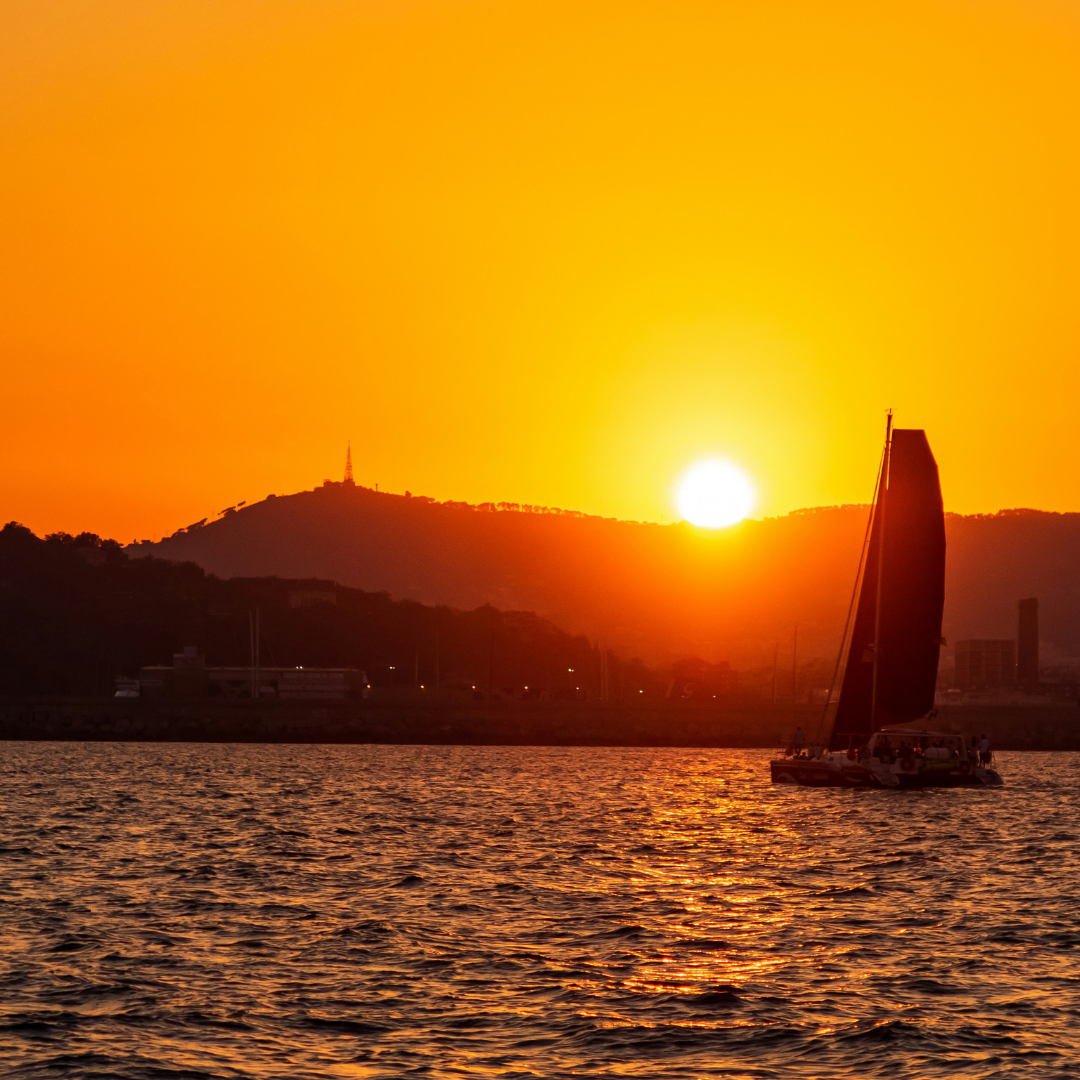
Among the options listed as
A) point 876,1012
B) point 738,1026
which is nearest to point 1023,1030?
point 876,1012

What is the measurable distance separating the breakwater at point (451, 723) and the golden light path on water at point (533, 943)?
8967 cm

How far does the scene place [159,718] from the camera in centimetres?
15088

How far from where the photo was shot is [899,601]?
75.6 m

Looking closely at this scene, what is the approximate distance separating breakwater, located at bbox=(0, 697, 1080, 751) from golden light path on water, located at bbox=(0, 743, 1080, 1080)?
8967 cm

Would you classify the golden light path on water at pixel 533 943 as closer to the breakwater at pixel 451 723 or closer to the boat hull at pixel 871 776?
the boat hull at pixel 871 776

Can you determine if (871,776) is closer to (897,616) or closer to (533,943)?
(897,616)

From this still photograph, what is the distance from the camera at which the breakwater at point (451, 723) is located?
487 feet

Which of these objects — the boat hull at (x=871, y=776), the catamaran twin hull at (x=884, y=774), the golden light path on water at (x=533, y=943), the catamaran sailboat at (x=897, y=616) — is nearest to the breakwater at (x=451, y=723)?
the catamaran sailboat at (x=897, y=616)

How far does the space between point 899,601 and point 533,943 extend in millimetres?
50143

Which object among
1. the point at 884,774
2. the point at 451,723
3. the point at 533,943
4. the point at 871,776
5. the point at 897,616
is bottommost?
the point at 451,723

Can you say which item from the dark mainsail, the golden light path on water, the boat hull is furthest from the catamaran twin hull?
the golden light path on water

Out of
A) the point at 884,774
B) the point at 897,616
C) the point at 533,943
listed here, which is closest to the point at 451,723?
the point at 897,616

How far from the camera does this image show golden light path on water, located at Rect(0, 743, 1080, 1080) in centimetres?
2064

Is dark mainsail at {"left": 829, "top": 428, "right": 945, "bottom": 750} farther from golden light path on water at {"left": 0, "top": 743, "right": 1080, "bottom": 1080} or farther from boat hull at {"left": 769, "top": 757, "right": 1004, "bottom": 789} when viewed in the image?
golden light path on water at {"left": 0, "top": 743, "right": 1080, "bottom": 1080}
